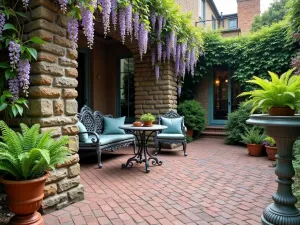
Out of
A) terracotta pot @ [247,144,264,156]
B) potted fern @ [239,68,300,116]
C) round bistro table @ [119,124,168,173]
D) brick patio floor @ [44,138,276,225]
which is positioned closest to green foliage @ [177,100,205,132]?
terracotta pot @ [247,144,264,156]

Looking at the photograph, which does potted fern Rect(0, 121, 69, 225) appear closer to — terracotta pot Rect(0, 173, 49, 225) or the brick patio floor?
terracotta pot Rect(0, 173, 49, 225)

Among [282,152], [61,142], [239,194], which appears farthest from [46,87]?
[239,194]

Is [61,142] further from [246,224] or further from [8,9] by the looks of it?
[246,224]

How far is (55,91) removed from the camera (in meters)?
2.10

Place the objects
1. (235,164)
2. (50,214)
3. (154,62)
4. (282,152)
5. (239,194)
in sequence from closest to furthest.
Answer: (282,152), (50,214), (239,194), (235,164), (154,62)

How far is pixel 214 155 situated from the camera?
4844 mm

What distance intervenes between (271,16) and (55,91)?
1726 centimetres

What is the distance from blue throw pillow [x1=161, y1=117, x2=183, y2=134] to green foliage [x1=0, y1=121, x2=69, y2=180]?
346cm

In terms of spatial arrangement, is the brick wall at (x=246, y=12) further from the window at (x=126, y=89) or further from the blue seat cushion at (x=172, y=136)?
the blue seat cushion at (x=172, y=136)

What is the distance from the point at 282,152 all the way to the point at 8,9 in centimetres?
237

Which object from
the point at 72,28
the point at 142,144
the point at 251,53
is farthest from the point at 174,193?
the point at 251,53

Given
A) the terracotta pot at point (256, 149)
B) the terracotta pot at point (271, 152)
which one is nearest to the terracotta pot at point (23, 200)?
the terracotta pot at point (271, 152)

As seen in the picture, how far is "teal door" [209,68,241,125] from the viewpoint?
8055 mm

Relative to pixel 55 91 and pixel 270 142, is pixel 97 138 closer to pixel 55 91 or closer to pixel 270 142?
pixel 55 91
